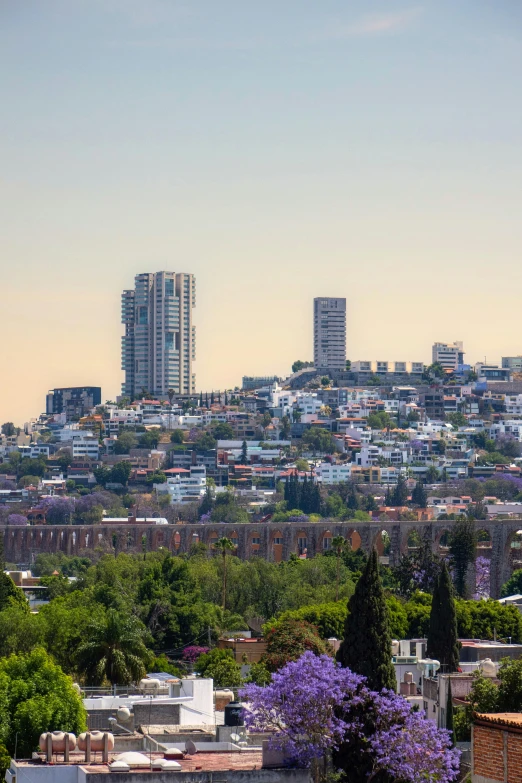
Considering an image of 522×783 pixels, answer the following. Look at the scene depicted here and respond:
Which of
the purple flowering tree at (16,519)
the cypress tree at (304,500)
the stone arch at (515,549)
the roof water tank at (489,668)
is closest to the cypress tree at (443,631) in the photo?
the roof water tank at (489,668)

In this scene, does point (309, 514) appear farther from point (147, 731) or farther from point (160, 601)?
point (147, 731)

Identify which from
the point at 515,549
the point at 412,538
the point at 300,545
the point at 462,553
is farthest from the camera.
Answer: the point at 300,545

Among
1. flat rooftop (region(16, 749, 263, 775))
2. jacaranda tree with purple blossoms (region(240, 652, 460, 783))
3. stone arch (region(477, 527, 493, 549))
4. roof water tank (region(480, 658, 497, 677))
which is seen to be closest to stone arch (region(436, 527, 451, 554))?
stone arch (region(477, 527, 493, 549))

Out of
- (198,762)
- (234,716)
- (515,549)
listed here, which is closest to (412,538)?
(515,549)

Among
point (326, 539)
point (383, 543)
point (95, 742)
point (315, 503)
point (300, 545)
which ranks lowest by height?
point (300, 545)

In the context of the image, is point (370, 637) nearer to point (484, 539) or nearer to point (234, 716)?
point (234, 716)

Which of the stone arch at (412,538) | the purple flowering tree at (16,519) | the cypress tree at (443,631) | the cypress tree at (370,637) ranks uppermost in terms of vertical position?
the cypress tree at (370,637)

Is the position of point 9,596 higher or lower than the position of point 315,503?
higher

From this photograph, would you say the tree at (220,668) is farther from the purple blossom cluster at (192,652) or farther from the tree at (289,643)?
the purple blossom cluster at (192,652)
